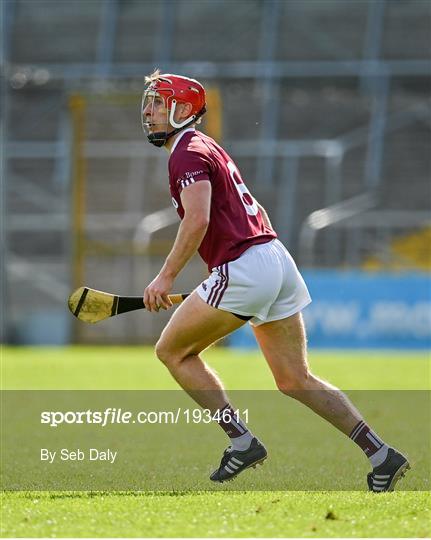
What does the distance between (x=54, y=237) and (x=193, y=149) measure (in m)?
18.1

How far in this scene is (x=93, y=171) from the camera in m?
23.8

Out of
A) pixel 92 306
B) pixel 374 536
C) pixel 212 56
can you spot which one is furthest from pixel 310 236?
pixel 374 536

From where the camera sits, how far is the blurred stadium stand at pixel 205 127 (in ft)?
73.7

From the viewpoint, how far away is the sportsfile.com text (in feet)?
32.9

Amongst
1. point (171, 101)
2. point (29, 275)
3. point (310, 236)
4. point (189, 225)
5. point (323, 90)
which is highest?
point (171, 101)

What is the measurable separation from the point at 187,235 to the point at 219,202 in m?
0.33

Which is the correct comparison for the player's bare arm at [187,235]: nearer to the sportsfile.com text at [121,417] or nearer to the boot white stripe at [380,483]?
the boot white stripe at [380,483]

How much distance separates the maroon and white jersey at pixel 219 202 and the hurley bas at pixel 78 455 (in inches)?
77.2

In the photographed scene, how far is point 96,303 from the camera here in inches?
258

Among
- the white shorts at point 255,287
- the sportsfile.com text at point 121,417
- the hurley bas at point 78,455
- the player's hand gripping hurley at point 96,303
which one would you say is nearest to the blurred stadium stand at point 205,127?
the sportsfile.com text at point 121,417

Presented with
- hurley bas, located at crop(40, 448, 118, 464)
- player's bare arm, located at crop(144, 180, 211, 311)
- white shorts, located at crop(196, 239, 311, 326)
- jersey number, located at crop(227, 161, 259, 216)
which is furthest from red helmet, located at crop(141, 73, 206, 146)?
hurley bas, located at crop(40, 448, 118, 464)

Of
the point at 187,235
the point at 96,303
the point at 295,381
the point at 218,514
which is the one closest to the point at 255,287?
the point at 187,235

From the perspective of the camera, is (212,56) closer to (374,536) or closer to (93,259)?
(93,259)

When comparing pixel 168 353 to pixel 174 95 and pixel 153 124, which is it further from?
pixel 174 95
